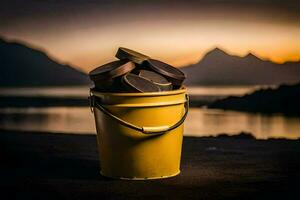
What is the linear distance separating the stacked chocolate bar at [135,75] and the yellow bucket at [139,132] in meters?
0.09

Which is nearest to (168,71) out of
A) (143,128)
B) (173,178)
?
(143,128)

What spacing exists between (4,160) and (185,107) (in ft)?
6.19

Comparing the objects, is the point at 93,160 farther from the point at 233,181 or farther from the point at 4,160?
the point at 233,181

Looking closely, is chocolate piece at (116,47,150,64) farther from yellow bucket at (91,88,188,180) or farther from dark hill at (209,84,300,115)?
dark hill at (209,84,300,115)

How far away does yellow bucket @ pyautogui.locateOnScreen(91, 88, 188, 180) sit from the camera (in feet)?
15.5

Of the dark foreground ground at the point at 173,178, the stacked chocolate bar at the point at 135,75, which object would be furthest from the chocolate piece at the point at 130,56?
the dark foreground ground at the point at 173,178

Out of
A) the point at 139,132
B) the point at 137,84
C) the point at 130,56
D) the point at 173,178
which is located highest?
the point at 130,56

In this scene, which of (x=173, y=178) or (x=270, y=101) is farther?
(x=270, y=101)

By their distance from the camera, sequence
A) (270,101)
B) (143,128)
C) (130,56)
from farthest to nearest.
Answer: (270,101)
(130,56)
(143,128)

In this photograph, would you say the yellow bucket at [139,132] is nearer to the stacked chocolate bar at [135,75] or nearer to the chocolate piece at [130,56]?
the stacked chocolate bar at [135,75]

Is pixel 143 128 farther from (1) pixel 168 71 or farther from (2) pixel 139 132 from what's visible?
(1) pixel 168 71

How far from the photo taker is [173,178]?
4898 mm

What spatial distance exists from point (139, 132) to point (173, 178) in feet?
1.62

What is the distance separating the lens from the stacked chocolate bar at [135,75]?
474cm
